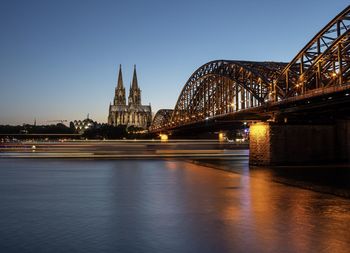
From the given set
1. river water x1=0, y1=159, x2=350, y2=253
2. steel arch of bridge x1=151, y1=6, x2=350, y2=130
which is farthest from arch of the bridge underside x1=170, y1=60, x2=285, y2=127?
river water x1=0, y1=159, x2=350, y2=253

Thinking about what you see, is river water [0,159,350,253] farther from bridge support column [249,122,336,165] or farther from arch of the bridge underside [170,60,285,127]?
arch of the bridge underside [170,60,285,127]

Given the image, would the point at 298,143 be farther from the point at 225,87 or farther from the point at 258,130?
the point at 225,87

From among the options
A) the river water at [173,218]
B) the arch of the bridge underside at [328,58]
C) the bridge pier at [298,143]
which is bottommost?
the river water at [173,218]

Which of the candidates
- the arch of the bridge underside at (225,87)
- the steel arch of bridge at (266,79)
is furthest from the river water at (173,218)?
the arch of the bridge underside at (225,87)

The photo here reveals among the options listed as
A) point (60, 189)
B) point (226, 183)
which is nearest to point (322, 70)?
point (226, 183)

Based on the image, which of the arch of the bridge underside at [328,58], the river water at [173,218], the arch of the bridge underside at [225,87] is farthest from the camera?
the arch of the bridge underside at [225,87]

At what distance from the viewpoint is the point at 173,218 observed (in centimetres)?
1636

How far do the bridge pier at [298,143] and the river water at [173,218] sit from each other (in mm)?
17784

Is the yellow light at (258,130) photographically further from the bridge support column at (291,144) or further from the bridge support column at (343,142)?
the bridge support column at (343,142)

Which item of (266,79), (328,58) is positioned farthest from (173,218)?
(266,79)

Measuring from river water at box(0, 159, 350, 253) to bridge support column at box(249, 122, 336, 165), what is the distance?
58.1 ft

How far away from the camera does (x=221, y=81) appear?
92.9 metres

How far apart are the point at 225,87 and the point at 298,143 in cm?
4200

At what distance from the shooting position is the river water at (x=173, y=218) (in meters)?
12.3
